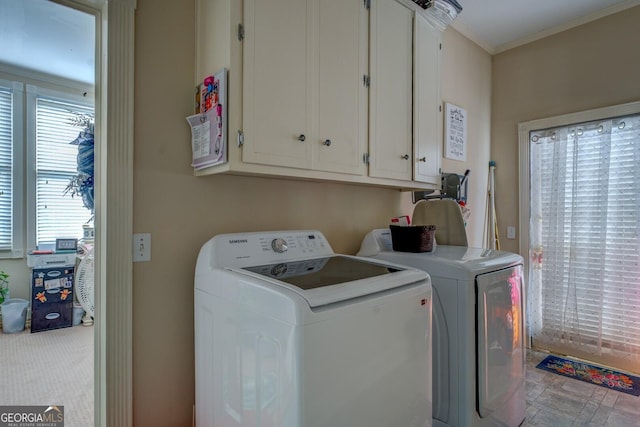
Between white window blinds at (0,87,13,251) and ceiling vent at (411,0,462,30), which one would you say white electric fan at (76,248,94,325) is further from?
ceiling vent at (411,0,462,30)

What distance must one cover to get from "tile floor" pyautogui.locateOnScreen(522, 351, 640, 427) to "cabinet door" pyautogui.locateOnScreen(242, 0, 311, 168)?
2155 millimetres

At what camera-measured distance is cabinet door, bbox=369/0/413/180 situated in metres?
1.82

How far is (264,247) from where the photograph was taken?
1.50m

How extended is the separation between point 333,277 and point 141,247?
79cm

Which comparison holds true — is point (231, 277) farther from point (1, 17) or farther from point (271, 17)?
point (1, 17)

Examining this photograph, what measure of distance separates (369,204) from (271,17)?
1.29 metres

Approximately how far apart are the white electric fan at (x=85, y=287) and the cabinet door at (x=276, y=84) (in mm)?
1725

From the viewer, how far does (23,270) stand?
2133 mm

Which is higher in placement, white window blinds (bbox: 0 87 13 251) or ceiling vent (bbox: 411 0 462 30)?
ceiling vent (bbox: 411 0 462 30)

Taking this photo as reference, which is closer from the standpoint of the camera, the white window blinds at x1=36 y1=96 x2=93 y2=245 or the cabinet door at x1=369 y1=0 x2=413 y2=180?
the cabinet door at x1=369 y1=0 x2=413 y2=180

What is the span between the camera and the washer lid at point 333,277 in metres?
1.00

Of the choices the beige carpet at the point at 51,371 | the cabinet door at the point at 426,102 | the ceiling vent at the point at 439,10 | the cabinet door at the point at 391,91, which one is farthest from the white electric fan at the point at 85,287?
the ceiling vent at the point at 439,10

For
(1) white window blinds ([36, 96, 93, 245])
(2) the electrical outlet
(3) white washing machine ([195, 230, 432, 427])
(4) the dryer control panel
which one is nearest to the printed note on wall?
(4) the dryer control panel

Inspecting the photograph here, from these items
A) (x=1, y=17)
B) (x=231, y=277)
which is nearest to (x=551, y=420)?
(x=231, y=277)
